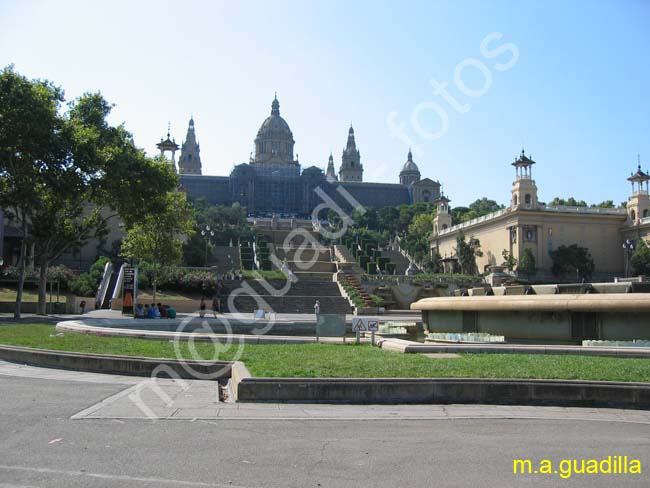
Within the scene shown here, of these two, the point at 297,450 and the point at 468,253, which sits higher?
the point at 468,253

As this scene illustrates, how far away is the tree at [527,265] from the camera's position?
83.4 m

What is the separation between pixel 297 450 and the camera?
782 centimetres

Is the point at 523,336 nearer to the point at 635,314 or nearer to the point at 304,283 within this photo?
the point at 635,314

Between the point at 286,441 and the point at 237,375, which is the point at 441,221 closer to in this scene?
the point at 237,375

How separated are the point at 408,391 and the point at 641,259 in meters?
76.4

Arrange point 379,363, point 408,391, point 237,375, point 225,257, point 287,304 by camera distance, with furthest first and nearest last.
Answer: point 225,257, point 287,304, point 379,363, point 237,375, point 408,391

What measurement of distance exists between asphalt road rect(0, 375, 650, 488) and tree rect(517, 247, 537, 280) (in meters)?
76.3

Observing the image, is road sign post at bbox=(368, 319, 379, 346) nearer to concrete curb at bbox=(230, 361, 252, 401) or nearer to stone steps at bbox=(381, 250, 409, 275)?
concrete curb at bbox=(230, 361, 252, 401)

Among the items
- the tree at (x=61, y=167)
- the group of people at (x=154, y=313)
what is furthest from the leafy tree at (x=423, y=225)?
the group of people at (x=154, y=313)

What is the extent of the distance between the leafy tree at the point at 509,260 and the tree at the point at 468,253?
5761mm

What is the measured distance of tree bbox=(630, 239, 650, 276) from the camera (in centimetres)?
7825


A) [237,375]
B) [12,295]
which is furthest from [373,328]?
[12,295]

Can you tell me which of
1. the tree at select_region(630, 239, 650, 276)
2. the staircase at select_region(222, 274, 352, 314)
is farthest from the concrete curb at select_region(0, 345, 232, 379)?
the tree at select_region(630, 239, 650, 276)

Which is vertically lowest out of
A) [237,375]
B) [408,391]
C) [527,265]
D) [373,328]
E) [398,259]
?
[408,391]
